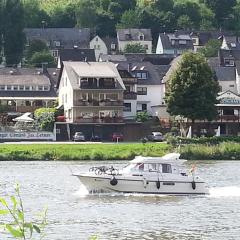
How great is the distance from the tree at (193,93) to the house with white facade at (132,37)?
82.3m

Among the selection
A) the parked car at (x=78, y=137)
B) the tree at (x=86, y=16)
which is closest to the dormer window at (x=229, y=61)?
the parked car at (x=78, y=137)

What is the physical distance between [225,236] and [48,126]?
217 ft

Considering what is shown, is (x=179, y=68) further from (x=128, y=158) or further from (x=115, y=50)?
(x=115, y=50)

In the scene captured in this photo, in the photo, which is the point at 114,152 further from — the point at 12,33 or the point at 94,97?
the point at 12,33

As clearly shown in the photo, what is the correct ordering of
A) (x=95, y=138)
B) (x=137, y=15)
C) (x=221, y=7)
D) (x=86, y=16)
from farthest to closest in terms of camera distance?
(x=221, y=7)
(x=137, y=15)
(x=86, y=16)
(x=95, y=138)

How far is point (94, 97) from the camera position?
98.4 metres

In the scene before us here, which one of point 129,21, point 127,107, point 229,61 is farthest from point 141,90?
point 129,21

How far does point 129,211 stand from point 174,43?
129 m

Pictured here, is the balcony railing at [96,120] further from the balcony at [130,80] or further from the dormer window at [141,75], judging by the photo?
the dormer window at [141,75]

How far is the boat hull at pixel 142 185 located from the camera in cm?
4441

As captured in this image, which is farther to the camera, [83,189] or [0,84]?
[0,84]

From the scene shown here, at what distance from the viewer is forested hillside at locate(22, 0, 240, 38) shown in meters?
181

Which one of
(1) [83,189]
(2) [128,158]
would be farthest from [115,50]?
(1) [83,189]

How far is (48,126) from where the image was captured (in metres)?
94.9
